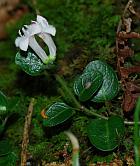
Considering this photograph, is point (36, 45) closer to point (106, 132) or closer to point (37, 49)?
point (37, 49)

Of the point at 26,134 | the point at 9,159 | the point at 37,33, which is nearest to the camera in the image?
the point at 37,33

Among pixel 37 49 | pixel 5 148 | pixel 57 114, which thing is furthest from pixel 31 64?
pixel 5 148

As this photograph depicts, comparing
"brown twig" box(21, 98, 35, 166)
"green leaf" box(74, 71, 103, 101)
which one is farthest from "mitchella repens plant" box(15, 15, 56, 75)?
"brown twig" box(21, 98, 35, 166)

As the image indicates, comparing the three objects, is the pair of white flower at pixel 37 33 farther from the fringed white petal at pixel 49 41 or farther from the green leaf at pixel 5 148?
the green leaf at pixel 5 148

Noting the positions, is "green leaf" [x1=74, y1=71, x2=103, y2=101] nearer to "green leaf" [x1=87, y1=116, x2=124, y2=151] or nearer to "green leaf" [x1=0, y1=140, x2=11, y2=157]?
"green leaf" [x1=87, y1=116, x2=124, y2=151]

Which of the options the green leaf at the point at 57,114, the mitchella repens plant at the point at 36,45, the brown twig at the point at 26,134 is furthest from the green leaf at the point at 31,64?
the brown twig at the point at 26,134
